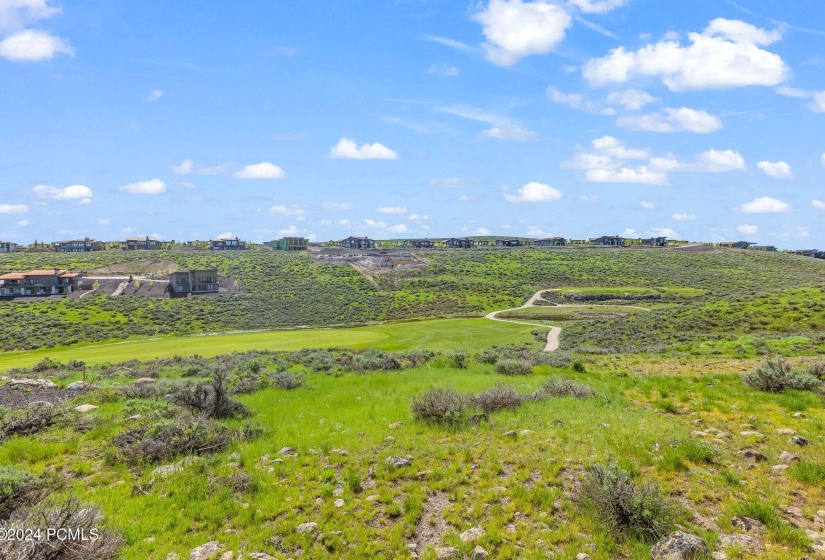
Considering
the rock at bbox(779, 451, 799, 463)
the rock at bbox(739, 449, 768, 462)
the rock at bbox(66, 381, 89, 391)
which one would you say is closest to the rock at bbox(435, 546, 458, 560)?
the rock at bbox(739, 449, 768, 462)

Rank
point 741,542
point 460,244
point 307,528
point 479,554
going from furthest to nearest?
1. point 460,244
2. point 307,528
3. point 479,554
4. point 741,542

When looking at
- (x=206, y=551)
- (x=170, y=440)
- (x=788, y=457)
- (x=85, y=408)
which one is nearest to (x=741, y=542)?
(x=788, y=457)

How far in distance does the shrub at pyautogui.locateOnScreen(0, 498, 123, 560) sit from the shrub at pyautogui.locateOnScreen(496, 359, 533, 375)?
51.5 feet

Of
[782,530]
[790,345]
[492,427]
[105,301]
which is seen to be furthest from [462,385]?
[105,301]

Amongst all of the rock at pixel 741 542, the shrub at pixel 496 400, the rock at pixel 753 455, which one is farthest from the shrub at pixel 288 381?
the rock at pixel 741 542

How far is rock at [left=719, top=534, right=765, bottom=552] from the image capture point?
5.84m

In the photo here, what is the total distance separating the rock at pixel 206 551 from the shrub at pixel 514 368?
14760 mm

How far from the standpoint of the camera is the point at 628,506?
653cm

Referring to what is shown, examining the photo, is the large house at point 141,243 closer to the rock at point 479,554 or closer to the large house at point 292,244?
the large house at point 292,244

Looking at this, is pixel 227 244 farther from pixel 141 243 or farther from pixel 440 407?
pixel 440 407

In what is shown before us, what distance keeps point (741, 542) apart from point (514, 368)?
13505 mm

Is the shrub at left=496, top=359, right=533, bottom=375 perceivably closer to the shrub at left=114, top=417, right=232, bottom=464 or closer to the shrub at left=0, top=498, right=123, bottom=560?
the shrub at left=114, top=417, right=232, bottom=464

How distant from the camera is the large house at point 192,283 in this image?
86.9 meters

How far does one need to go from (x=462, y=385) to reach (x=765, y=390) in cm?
914
